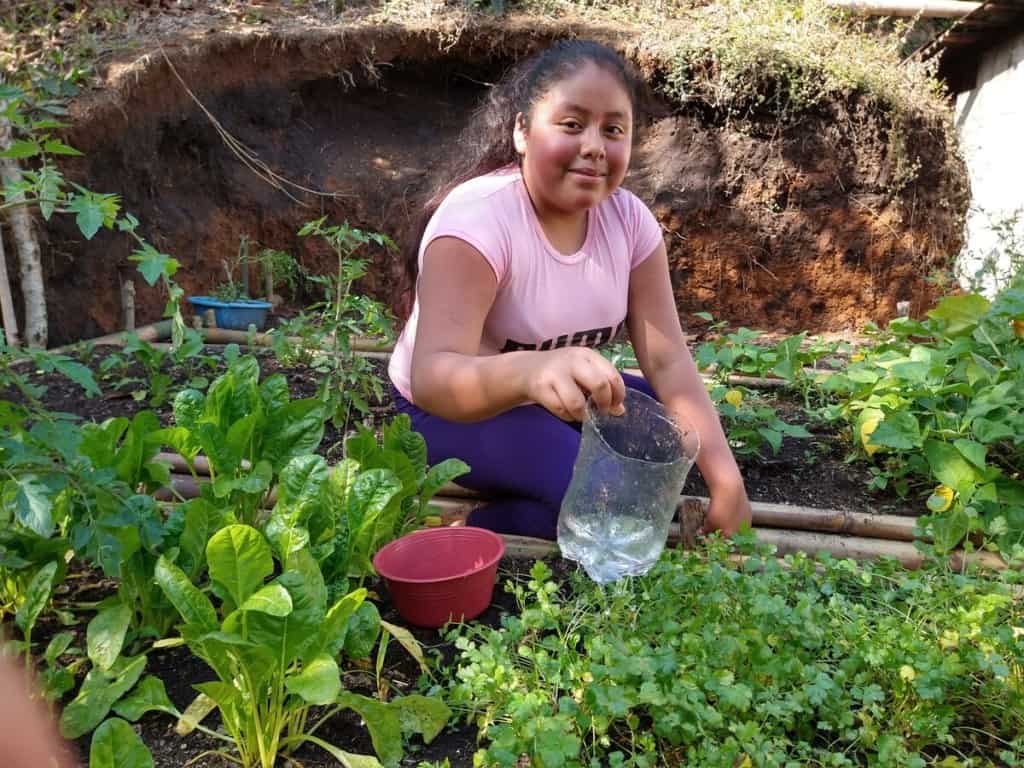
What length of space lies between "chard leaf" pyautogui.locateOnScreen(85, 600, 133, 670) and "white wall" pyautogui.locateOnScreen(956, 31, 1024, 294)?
715cm

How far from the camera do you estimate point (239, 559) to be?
127 cm

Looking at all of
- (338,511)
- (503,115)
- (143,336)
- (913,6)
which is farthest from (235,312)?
(913,6)

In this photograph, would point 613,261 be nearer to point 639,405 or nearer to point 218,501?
point 639,405

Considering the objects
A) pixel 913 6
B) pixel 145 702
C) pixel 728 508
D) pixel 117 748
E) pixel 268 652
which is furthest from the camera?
pixel 913 6

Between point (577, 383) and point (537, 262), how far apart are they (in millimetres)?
718

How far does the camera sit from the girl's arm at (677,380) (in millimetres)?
2053

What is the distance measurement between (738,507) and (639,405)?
0.57 m

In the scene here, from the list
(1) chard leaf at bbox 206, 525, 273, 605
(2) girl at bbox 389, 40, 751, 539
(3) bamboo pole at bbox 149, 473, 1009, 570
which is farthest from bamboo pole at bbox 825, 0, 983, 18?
(1) chard leaf at bbox 206, 525, 273, 605

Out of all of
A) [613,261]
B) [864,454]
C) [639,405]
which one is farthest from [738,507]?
[864,454]

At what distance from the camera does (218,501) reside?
1.75m

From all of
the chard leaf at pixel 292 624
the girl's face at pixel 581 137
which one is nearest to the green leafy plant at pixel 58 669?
the chard leaf at pixel 292 624

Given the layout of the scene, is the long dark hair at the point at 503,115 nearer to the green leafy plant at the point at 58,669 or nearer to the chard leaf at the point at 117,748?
the green leafy plant at the point at 58,669

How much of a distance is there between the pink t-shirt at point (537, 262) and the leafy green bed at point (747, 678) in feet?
2.55

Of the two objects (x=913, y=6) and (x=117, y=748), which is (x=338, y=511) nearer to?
(x=117, y=748)
